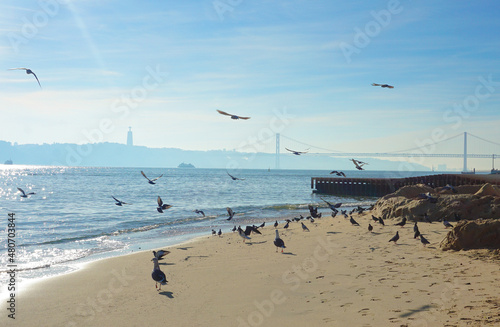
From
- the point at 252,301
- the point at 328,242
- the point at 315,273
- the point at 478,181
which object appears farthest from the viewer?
the point at 478,181

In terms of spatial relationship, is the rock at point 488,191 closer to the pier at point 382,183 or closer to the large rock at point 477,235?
the large rock at point 477,235

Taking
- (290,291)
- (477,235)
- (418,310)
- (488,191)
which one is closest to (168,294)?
(290,291)

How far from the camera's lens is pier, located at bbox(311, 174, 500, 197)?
3938 centimetres

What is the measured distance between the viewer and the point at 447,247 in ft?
27.6

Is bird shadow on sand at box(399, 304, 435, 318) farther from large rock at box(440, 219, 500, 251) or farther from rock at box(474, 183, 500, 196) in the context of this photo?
rock at box(474, 183, 500, 196)

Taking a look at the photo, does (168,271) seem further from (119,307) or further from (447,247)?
(447,247)

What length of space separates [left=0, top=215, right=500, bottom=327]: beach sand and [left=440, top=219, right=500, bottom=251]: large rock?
1.11 ft

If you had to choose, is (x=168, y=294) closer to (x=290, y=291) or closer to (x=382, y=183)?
(x=290, y=291)

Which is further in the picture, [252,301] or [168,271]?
[168,271]

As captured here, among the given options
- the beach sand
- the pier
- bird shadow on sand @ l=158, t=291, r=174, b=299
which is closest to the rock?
the beach sand

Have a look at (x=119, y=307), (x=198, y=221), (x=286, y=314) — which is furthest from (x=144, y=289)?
(x=198, y=221)

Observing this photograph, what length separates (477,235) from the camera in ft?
26.5

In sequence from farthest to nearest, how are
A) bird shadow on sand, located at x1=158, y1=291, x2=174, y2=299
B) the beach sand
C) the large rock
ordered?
the large rock, bird shadow on sand, located at x1=158, y1=291, x2=174, y2=299, the beach sand

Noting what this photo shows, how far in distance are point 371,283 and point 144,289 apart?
4.22m
